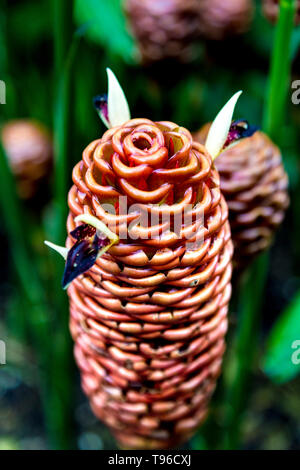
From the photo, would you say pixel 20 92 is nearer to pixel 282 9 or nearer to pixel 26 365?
pixel 26 365

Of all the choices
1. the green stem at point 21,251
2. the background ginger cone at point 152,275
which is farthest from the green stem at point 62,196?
the background ginger cone at point 152,275

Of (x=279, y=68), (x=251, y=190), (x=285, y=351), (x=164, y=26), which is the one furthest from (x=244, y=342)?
(x=164, y=26)

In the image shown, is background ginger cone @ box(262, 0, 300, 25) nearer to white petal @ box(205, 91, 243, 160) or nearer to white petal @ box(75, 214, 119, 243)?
white petal @ box(205, 91, 243, 160)

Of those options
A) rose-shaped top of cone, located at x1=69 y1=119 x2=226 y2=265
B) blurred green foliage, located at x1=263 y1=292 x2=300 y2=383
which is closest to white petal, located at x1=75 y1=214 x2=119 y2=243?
rose-shaped top of cone, located at x1=69 y1=119 x2=226 y2=265

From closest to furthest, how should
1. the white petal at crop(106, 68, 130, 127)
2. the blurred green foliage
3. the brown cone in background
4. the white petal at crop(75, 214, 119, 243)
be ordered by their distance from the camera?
1. the white petal at crop(75, 214, 119, 243)
2. the white petal at crop(106, 68, 130, 127)
3. the blurred green foliage
4. the brown cone in background

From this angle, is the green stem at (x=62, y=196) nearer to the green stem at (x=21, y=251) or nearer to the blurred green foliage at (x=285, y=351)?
the green stem at (x=21, y=251)
